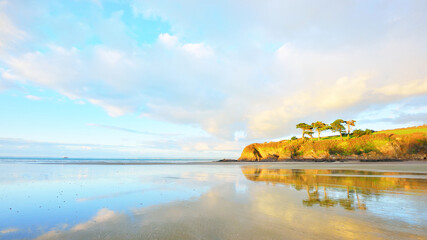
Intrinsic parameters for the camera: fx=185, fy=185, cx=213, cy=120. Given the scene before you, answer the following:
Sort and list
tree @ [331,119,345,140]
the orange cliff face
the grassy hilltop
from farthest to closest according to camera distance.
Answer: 1. tree @ [331,119,345,140]
2. the grassy hilltop
3. the orange cliff face

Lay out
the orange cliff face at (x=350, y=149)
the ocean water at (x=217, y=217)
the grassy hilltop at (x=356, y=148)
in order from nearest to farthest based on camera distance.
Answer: the ocean water at (x=217, y=217)
the orange cliff face at (x=350, y=149)
the grassy hilltop at (x=356, y=148)

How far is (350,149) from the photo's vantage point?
5512cm

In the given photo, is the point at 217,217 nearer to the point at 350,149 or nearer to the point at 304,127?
the point at 350,149

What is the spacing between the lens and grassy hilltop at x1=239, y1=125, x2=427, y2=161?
44.8 metres

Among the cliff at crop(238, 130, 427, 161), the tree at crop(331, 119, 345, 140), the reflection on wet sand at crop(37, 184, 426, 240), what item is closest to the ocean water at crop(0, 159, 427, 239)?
the reflection on wet sand at crop(37, 184, 426, 240)

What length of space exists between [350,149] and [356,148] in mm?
1654

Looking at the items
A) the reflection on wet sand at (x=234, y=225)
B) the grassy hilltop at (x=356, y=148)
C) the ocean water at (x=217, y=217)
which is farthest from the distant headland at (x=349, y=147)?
the reflection on wet sand at (x=234, y=225)

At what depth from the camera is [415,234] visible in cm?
499

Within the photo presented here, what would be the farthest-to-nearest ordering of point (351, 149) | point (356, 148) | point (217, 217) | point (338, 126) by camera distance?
point (338, 126) → point (351, 149) → point (356, 148) → point (217, 217)

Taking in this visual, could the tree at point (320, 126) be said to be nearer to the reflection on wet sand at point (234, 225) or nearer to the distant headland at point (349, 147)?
the distant headland at point (349, 147)

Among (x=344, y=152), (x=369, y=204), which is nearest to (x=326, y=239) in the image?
(x=369, y=204)

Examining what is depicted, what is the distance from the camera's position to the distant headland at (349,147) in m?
45.1

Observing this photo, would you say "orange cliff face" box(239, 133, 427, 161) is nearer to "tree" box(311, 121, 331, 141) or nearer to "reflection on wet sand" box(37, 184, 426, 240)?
"tree" box(311, 121, 331, 141)

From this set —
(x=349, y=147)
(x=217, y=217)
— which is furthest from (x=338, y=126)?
(x=217, y=217)
